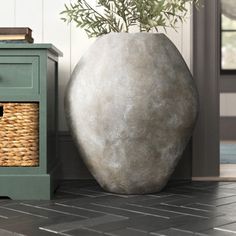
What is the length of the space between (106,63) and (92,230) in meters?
0.89

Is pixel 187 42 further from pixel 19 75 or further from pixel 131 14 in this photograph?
pixel 19 75

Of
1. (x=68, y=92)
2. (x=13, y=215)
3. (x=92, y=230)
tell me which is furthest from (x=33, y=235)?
(x=68, y=92)

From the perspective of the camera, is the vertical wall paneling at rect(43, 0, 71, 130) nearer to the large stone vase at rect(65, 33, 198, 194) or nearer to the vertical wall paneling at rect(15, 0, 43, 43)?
the vertical wall paneling at rect(15, 0, 43, 43)

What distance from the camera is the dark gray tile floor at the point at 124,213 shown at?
1.96 meters

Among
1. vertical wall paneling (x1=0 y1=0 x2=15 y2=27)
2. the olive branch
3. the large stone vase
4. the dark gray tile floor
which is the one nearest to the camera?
the dark gray tile floor

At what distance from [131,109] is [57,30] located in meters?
0.86

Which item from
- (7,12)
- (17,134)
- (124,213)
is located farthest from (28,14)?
(124,213)

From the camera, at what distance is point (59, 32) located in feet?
10.4

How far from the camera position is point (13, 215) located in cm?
222

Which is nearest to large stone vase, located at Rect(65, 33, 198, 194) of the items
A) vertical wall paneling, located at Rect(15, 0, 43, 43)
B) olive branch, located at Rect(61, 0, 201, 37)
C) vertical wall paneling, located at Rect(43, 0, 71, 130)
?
olive branch, located at Rect(61, 0, 201, 37)

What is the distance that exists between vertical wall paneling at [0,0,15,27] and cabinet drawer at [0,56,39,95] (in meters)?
0.60

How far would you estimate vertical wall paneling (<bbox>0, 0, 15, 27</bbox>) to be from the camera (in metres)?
3.15

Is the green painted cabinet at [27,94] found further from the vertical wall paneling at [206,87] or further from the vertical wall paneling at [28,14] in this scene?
the vertical wall paneling at [206,87]

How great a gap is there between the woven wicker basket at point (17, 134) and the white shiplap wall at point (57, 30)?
553 millimetres
